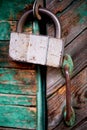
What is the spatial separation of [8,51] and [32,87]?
0.18 meters

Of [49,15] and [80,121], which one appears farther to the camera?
[80,121]

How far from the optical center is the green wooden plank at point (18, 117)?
111cm

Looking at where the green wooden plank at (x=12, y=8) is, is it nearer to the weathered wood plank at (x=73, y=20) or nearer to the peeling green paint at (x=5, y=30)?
the peeling green paint at (x=5, y=30)

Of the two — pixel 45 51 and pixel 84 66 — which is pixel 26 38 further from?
pixel 84 66

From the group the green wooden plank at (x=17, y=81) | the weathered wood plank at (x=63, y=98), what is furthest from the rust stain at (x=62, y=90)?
the green wooden plank at (x=17, y=81)

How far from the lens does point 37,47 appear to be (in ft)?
3.19

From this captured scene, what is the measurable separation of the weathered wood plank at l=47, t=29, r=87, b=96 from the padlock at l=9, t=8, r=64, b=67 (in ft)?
0.37

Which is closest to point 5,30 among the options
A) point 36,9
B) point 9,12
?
point 9,12

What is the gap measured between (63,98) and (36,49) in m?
0.25

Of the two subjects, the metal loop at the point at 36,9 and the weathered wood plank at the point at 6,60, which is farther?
the weathered wood plank at the point at 6,60

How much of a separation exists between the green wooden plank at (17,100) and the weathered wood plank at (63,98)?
0.08 meters

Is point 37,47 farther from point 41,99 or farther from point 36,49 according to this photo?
point 41,99

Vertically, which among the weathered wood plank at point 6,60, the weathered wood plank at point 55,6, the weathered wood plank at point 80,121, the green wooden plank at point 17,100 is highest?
the weathered wood plank at point 55,6

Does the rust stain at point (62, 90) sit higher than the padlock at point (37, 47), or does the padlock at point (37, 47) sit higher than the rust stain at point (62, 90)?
the padlock at point (37, 47)
